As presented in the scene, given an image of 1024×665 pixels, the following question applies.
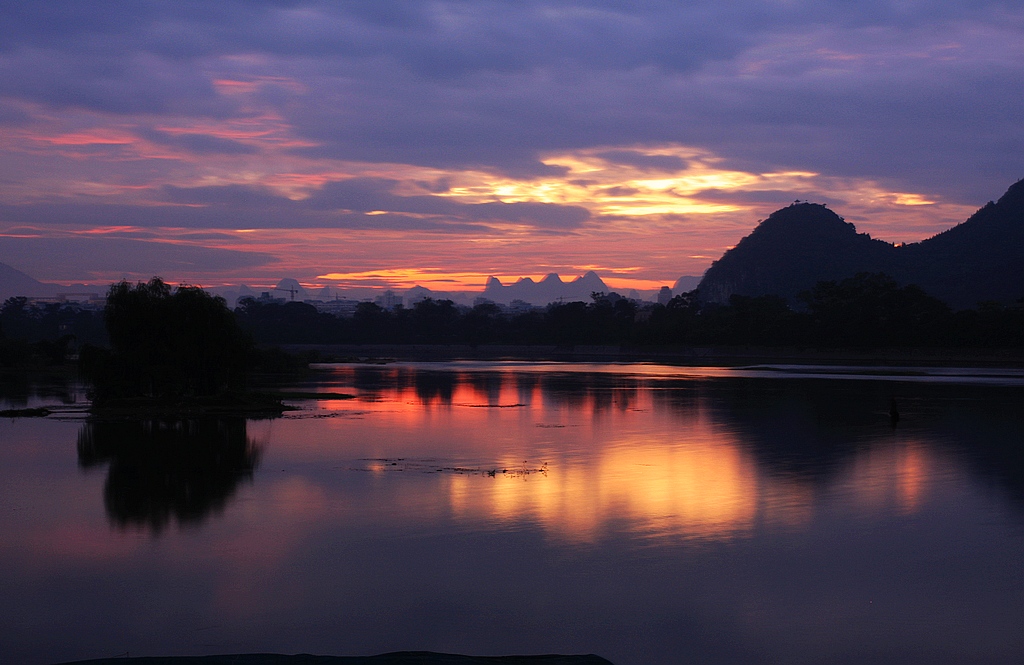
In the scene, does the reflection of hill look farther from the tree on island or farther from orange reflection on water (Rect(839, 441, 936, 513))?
the tree on island

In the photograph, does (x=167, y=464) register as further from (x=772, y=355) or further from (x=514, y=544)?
(x=772, y=355)

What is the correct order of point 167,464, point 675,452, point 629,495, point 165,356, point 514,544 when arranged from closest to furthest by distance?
point 514,544 → point 629,495 → point 167,464 → point 675,452 → point 165,356

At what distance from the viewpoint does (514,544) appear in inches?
703

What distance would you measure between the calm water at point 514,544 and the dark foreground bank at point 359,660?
140 centimetres

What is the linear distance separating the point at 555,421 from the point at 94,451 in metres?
19.8

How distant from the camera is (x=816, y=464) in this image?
28875 mm

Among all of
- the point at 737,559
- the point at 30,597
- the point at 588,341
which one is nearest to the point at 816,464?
the point at 737,559

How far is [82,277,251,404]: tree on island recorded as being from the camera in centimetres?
4509

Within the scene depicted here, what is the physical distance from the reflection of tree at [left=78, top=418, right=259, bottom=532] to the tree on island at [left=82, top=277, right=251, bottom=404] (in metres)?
6.60

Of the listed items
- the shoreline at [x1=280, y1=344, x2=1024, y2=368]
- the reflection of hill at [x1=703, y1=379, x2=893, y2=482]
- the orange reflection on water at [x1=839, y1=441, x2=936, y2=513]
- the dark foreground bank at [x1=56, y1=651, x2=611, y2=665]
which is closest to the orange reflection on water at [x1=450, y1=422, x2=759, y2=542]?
the reflection of hill at [x1=703, y1=379, x2=893, y2=482]

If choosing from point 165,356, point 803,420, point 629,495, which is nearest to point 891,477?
point 629,495

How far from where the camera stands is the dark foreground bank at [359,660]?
407 inches

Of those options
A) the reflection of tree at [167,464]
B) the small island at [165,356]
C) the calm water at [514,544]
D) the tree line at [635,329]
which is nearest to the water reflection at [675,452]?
the calm water at [514,544]

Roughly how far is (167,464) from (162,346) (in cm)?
1984
